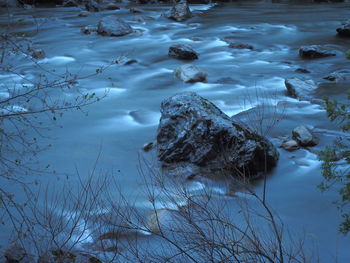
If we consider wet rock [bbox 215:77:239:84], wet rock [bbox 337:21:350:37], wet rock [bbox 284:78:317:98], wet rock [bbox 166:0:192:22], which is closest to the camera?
wet rock [bbox 284:78:317:98]

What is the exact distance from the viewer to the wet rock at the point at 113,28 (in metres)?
17.3

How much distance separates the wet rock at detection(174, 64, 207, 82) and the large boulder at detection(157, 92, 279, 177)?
432cm

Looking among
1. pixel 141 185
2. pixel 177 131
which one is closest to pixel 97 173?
pixel 141 185

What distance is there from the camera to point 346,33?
53.1ft

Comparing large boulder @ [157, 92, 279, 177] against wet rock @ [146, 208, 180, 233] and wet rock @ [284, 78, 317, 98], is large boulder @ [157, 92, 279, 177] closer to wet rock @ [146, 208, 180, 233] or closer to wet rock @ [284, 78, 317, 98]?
wet rock @ [146, 208, 180, 233]

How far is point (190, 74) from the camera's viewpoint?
12523 millimetres

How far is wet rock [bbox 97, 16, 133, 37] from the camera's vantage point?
17347mm

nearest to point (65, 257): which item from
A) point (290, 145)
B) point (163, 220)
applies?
point (163, 220)

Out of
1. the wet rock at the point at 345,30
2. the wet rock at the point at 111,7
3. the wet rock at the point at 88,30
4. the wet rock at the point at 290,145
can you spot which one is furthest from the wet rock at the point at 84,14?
the wet rock at the point at 290,145

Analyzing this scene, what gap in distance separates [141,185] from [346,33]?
37.3 ft

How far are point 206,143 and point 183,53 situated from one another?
23.6 ft

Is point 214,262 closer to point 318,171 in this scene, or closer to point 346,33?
point 318,171

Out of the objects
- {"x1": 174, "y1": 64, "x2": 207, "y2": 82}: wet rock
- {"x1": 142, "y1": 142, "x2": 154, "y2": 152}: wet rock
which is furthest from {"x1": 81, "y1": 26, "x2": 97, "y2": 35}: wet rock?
{"x1": 142, "y1": 142, "x2": 154, "y2": 152}: wet rock

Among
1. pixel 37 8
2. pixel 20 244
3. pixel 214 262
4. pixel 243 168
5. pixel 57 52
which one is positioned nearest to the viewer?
pixel 214 262
